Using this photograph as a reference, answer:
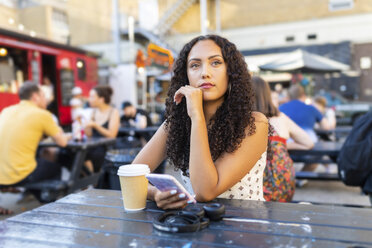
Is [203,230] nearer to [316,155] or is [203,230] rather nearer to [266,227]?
[266,227]

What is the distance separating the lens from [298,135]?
11.4 feet

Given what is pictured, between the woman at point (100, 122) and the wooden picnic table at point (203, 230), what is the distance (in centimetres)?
328

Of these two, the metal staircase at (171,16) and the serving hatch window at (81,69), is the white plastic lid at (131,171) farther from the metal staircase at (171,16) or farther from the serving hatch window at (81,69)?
the metal staircase at (171,16)

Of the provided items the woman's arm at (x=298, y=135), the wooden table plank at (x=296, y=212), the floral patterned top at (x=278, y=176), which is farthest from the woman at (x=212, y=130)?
the woman's arm at (x=298, y=135)

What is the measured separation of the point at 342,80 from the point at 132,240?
16976 millimetres

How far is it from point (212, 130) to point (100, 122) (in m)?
3.65

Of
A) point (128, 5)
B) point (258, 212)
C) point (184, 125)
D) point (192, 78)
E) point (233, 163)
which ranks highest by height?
point (128, 5)

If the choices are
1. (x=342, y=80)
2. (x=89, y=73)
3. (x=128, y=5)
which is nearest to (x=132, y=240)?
(x=89, y=73)

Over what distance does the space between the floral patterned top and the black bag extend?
21.5 inches

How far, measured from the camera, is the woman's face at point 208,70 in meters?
1.70

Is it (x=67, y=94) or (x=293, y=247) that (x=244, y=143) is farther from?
(x=67, y=94)

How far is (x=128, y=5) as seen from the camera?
61.6 feet

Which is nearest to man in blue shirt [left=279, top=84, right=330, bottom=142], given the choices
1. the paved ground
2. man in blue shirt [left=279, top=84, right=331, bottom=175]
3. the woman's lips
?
→ man in blue shirt [left=279, top=84, right=331, bottom=175]

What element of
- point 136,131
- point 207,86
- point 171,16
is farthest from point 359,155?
point 171,16
